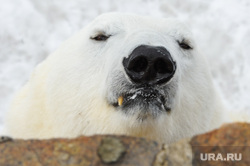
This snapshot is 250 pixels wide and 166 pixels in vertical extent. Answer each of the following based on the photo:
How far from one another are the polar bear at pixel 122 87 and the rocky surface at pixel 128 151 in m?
0.58

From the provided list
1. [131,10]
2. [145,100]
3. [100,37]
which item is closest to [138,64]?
[145,100]

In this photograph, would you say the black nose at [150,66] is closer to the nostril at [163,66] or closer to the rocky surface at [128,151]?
the nostril at [163,66]

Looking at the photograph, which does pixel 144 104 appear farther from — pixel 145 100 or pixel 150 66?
pixel 150 66

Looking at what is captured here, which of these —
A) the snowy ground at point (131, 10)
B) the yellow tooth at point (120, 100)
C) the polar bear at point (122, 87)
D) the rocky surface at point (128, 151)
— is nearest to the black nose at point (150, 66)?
the polar bear at point (122, 87)

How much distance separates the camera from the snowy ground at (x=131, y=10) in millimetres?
6249

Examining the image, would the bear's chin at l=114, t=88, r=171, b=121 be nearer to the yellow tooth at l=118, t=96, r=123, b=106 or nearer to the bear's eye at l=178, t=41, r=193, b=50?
the yellow tooth at l=118, t=96, r=123, b=106

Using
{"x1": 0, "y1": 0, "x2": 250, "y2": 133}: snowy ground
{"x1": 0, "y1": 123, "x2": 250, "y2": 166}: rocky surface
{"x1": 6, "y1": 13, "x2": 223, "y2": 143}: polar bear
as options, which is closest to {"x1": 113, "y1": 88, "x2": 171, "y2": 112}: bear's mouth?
{"x1": 6, "y1": 13, "x2": 223, "y2": 143}: polar bear

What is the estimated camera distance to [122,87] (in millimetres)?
2430

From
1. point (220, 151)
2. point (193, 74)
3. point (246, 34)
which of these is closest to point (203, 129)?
point (193, 74)

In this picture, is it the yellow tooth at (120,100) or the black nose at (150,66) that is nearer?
the black nose at (150,66)

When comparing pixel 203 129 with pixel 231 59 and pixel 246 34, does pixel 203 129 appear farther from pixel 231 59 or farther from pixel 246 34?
pixel 246 34

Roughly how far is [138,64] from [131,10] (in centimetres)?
535

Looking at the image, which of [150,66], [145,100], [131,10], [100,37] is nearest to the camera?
[150,66]

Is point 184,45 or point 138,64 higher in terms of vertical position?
point 184,45
